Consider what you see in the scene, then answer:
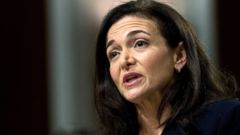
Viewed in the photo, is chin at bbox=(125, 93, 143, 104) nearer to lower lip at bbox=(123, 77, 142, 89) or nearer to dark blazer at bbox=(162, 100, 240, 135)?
lower lip at bbox=(123, 77, 142, 89)

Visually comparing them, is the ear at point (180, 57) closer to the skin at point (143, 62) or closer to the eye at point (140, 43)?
the skin at point (143, 62)

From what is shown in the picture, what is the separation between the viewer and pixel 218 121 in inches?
78.6

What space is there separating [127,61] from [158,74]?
0.41 ft

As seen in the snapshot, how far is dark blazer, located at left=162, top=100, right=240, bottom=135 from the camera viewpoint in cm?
197

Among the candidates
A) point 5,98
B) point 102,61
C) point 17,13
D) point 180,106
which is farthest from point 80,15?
point 180,106

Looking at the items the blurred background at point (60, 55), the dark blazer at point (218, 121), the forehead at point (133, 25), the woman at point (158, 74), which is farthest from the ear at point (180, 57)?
the blurred background at point (60, 55)

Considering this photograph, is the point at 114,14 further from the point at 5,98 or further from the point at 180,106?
the point at 5,98

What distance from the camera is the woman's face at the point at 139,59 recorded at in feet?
7.04

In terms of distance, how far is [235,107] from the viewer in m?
2.01

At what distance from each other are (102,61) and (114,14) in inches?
8.1

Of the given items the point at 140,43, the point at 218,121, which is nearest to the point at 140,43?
the point at 140,43

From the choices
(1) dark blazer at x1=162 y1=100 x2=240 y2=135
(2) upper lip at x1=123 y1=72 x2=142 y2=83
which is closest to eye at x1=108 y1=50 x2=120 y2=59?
(2) upper lip at x1=123 y1=72 x2=142 y2=83

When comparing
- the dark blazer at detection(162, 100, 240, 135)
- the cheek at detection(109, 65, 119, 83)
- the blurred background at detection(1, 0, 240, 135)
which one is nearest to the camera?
the dark blazer at detection(162, 100, 240, 135)

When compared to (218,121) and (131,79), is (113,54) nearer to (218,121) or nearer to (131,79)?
(131,79)
